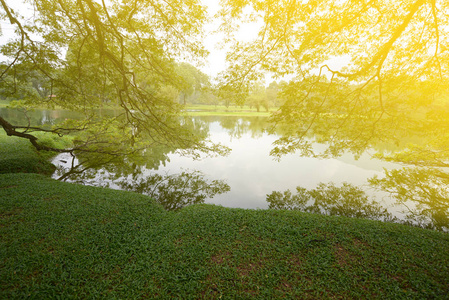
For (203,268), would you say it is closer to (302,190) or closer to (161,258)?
(161,258)

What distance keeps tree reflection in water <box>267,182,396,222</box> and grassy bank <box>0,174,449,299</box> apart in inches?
54.9

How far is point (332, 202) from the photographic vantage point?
6.38 meters

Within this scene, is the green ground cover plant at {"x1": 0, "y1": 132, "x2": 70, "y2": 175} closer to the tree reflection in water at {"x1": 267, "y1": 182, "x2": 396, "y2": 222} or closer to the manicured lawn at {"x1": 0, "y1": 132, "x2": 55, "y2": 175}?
the manicured lawn at {"x1": 0, "y1": 132, "x2": 55, "y2": 175}

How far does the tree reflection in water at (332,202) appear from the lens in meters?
5.78

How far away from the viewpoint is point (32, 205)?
167 inches

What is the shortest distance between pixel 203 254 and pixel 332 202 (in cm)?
545

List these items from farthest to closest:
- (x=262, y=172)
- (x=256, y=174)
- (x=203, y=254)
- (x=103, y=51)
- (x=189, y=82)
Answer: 1. (x=189, y=82)
2. (x=262, y=172)
3. (x=256, y=174)
4. (x=103, y=51)
5. (x=203, y=254)

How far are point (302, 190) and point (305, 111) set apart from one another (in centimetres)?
328

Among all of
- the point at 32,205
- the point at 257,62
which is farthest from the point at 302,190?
the point at 32,205

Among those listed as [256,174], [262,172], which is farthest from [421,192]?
[256,174]

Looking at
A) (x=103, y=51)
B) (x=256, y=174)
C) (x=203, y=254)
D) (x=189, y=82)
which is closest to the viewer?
(x=203, y=254)

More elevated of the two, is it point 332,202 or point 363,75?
point 363,75

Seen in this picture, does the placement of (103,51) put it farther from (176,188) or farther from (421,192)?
(421,192)

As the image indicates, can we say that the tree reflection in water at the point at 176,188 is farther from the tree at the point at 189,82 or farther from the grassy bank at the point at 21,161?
the tree at the point at 189,82
